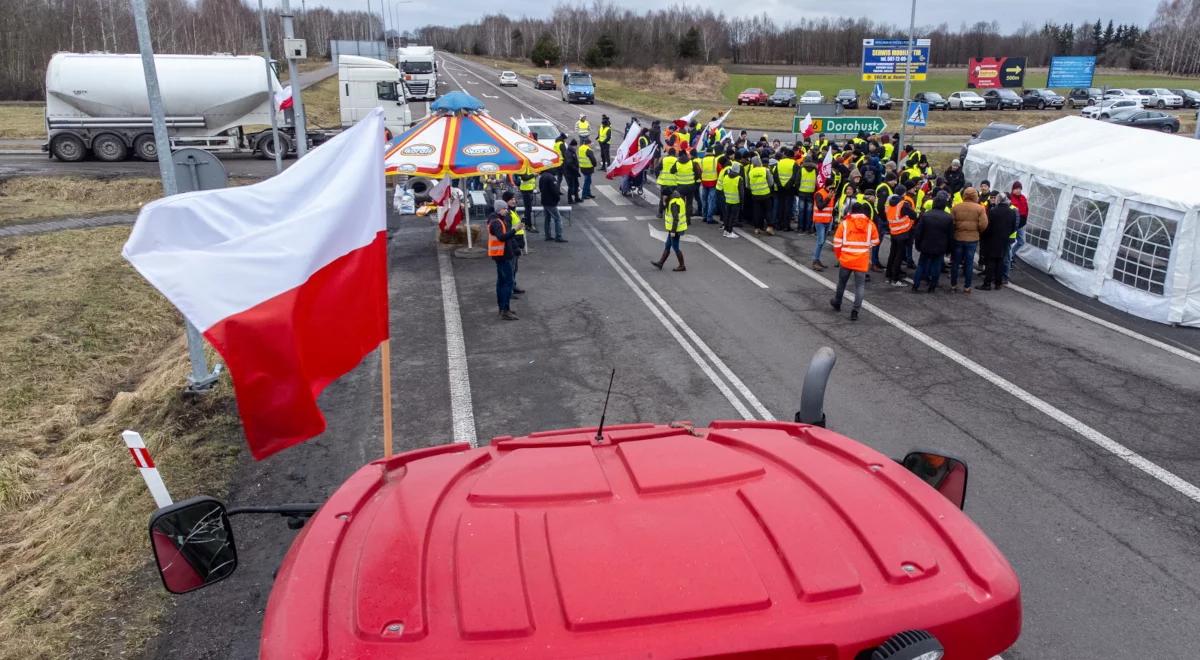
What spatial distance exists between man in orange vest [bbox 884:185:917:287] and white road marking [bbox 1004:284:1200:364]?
1.98 m

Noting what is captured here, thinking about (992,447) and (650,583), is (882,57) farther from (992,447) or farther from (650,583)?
(650,583)

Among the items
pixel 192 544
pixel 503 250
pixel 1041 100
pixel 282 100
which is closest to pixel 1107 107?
pixel 1041 100

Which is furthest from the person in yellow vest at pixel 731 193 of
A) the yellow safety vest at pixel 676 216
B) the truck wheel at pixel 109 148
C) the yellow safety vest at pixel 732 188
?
the truck wheel at pixel 109 148

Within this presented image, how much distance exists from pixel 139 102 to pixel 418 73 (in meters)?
27.0

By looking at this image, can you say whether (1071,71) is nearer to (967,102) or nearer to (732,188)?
(967,102)

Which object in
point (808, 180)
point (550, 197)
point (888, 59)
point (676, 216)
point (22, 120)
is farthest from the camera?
point (22, 120)

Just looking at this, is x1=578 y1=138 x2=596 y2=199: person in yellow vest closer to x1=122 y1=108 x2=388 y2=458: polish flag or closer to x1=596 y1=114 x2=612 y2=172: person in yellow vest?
x1=596 y1=114 x2=612 y2=172: person in yellow vest

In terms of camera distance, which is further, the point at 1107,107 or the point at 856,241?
the point at 1107,107

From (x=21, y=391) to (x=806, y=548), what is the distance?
10395 mm

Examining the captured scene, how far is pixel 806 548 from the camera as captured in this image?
2586 millimetres

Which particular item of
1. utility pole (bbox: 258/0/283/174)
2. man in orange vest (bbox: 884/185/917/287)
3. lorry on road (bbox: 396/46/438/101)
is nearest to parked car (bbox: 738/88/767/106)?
lorry on road (bbox: 396/46/438/101)

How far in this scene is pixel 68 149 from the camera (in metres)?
26.1

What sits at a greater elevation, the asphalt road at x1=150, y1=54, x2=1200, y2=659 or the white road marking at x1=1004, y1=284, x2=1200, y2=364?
the white road marking at x1=1004, y1=284, x2=1200, y2=364

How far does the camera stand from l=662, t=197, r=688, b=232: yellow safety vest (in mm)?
13617
